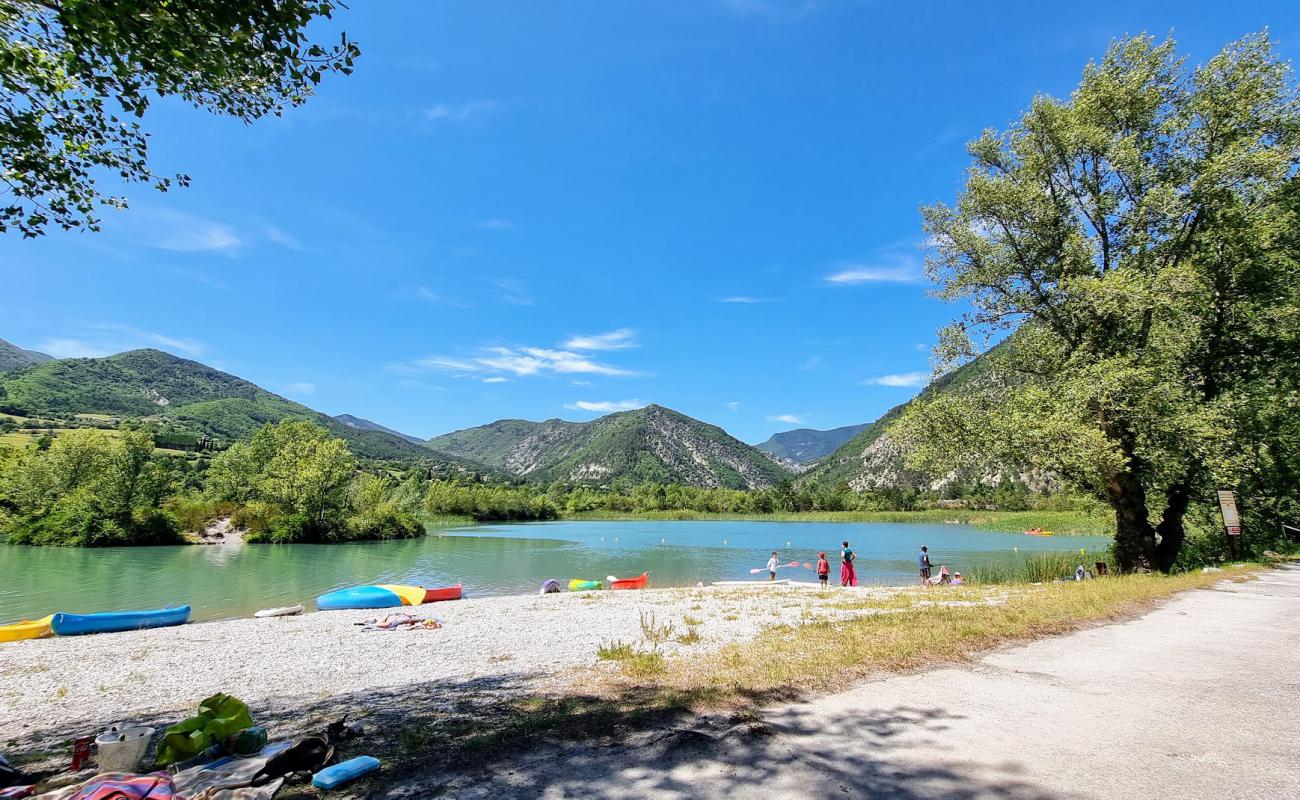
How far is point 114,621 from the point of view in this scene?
17.9m

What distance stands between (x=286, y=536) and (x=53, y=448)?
2681 centimetres

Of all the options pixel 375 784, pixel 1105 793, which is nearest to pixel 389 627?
pixel 375 784

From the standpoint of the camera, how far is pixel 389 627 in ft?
54.0

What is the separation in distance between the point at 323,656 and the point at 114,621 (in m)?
11.0

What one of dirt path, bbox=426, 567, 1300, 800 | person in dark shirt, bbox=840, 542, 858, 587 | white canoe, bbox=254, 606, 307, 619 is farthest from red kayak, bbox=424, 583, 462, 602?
dirt path, bbox=426, 567, 1300, 800

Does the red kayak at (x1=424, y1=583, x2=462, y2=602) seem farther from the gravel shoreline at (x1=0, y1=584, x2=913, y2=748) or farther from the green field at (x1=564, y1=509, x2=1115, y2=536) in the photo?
the green field at (x1=564, y1=509, x2=1115, y2=536)

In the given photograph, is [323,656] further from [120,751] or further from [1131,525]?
[1131,525]

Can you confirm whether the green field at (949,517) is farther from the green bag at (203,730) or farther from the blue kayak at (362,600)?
the green bag at (203,730)

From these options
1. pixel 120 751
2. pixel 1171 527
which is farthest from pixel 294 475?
pixel 1171 527

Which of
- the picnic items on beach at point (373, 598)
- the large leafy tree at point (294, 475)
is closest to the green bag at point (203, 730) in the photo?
the picnic items on beach at point (373, 598)

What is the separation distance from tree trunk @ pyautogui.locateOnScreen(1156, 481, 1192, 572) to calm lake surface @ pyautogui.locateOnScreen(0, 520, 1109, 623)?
1358 centimetres

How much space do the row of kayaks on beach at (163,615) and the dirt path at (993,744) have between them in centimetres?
1967

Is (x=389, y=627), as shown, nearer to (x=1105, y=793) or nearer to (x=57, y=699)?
(x=57, y=699)

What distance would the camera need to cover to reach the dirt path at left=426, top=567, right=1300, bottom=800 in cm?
467
